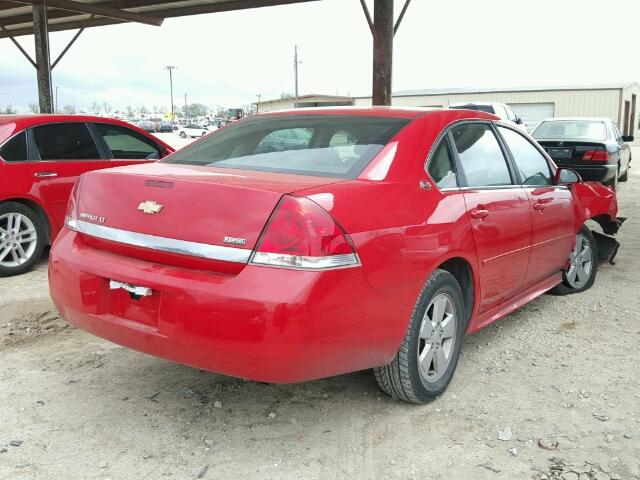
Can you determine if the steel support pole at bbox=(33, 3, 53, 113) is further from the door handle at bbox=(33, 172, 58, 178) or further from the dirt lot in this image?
the dirt lot

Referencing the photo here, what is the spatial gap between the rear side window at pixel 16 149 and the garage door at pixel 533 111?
40.6m

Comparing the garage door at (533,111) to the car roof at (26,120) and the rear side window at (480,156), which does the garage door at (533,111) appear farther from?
the rear side window at (480,156)

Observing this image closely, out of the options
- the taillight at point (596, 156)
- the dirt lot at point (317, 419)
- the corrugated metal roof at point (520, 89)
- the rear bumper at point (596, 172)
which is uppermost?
the corrugated metal roof at point (520, 89)

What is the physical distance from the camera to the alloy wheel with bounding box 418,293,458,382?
3.15 m

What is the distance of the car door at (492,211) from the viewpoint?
11.4 feet

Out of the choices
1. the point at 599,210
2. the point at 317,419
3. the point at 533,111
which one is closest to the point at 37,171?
the point at 317,419

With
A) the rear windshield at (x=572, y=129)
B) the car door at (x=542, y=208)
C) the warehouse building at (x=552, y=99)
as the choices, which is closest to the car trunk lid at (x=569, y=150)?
the rear windshield at (x=572, y=129)

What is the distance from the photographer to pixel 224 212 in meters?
2.58

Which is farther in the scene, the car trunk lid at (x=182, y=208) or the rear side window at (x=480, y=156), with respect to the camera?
the rear side window at (x=480, y=156)

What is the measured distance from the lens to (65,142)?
6367 millimetres

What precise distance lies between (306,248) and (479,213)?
1.37 meters

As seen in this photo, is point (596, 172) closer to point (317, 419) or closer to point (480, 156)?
point (480, 156)

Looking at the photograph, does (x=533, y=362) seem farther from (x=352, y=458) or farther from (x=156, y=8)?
(x=156, y=8)

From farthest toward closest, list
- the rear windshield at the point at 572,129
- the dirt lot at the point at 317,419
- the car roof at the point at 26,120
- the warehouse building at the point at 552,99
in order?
the warehouse building at the point at 552,99
the rear windshield at the point at 572,129
the car roof at the point at 26,120
the dirt lot at the point at 317,419
